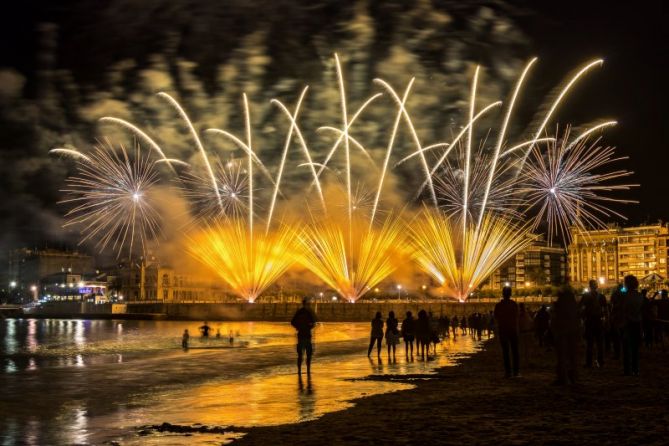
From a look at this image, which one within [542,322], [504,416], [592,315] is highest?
[592,315]

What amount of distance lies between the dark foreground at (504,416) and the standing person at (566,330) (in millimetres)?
357

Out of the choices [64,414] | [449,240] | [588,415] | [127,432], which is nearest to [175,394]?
[64,414]

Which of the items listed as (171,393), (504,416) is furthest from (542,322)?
(504,416)

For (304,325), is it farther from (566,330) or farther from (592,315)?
(566,330)

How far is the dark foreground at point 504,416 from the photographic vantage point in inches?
360

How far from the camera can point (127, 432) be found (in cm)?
1132

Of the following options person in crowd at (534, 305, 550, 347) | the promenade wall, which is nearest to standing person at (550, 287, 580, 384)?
person in crowd at (534, 305, 550, 347)

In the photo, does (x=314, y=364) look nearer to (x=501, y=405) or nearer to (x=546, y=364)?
(x=546, y=364)

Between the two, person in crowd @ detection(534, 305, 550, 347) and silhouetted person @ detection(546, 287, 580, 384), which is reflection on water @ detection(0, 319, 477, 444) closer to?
person in crowd @ detection(534, 305, 550, 347)

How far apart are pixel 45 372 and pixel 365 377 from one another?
38.9ft

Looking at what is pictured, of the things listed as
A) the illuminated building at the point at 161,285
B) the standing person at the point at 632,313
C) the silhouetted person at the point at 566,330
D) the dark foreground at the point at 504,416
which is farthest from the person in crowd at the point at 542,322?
the illuminated building at the point at 161,285

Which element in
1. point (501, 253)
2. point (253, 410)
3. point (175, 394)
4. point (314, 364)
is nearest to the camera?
point (253, 410)

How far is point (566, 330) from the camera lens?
14469mm

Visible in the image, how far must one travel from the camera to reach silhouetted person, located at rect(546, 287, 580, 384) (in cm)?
1430
